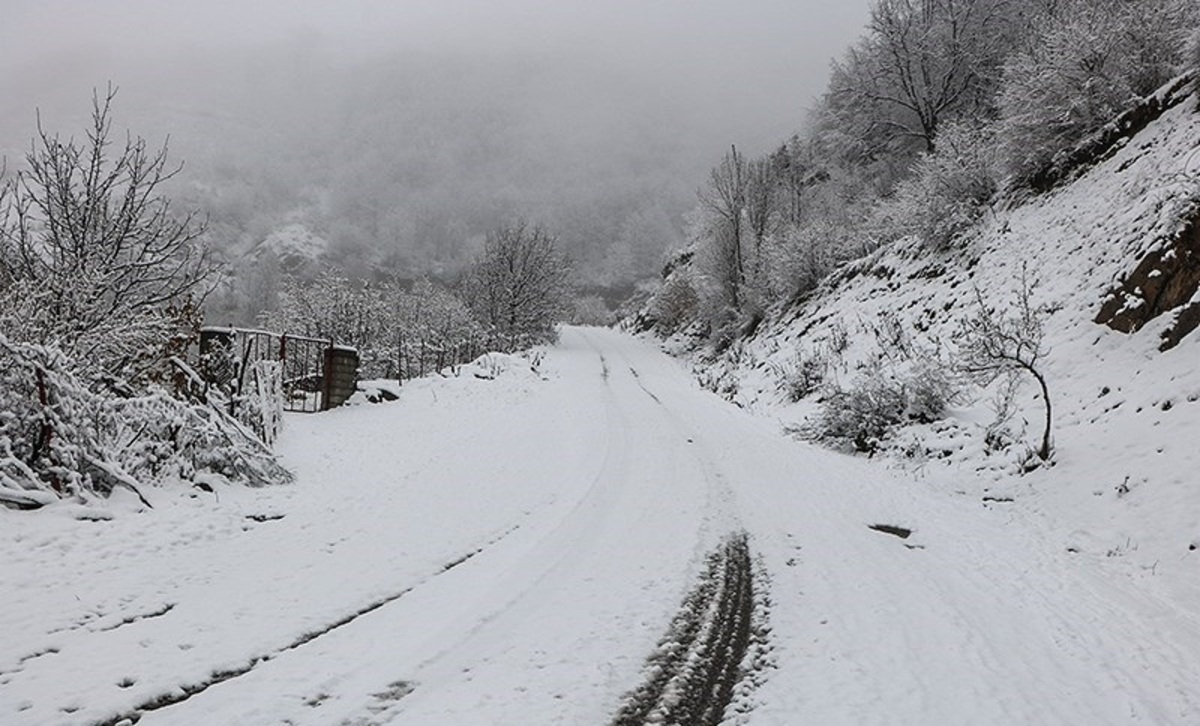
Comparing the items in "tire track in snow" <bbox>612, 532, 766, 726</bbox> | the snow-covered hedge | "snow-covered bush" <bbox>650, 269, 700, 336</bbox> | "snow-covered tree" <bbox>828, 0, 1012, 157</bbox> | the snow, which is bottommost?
"tire track in snow" <bbox>612, 532, 766, 726</bbox>

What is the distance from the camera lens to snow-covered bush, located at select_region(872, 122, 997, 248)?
1619 cm

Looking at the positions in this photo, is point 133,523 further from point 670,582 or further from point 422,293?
point 422,293

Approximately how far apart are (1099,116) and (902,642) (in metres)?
15.0

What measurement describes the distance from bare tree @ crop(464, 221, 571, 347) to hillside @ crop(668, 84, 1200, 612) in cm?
2530

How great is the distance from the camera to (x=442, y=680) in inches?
119

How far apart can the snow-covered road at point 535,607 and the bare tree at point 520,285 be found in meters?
31.6

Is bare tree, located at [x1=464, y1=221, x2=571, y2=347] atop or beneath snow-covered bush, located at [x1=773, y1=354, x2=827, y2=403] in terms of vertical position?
atop

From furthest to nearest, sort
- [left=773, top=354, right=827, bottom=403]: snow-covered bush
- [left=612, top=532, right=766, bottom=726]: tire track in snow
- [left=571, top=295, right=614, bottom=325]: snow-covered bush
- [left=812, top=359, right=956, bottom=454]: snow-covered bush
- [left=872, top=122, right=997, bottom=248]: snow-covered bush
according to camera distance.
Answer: [left=571, top=295, right=614, bottom=325]: snow-covered bush, [left=872, top=122, right=997, bottom=248]: snow-covered bush, [left=773, top=354, right=827, bottom=403]: snow-covered bush, [left=812, top=359, right=956, bottom=454]: snow-covered bush, [left=612, top=532, right=766, bottom=726]: tire track in snow

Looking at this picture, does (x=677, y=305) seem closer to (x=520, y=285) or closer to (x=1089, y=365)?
(x=520, y=285)

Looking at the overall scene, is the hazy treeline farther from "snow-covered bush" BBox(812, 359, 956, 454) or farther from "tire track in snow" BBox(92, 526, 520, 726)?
"tire track in snow" BBox(92, 526, 520, 726)

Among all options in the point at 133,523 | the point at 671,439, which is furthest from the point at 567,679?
the point at 671,439

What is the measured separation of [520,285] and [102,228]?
31445 millimetres

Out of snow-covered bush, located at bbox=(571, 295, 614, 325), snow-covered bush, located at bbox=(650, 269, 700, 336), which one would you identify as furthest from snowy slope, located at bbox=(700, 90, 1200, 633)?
snow-covered bush, located at bbox=(571, 295, 614, 325)

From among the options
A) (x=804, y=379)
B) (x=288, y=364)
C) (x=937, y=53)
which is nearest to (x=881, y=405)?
(x=804, y=379)
